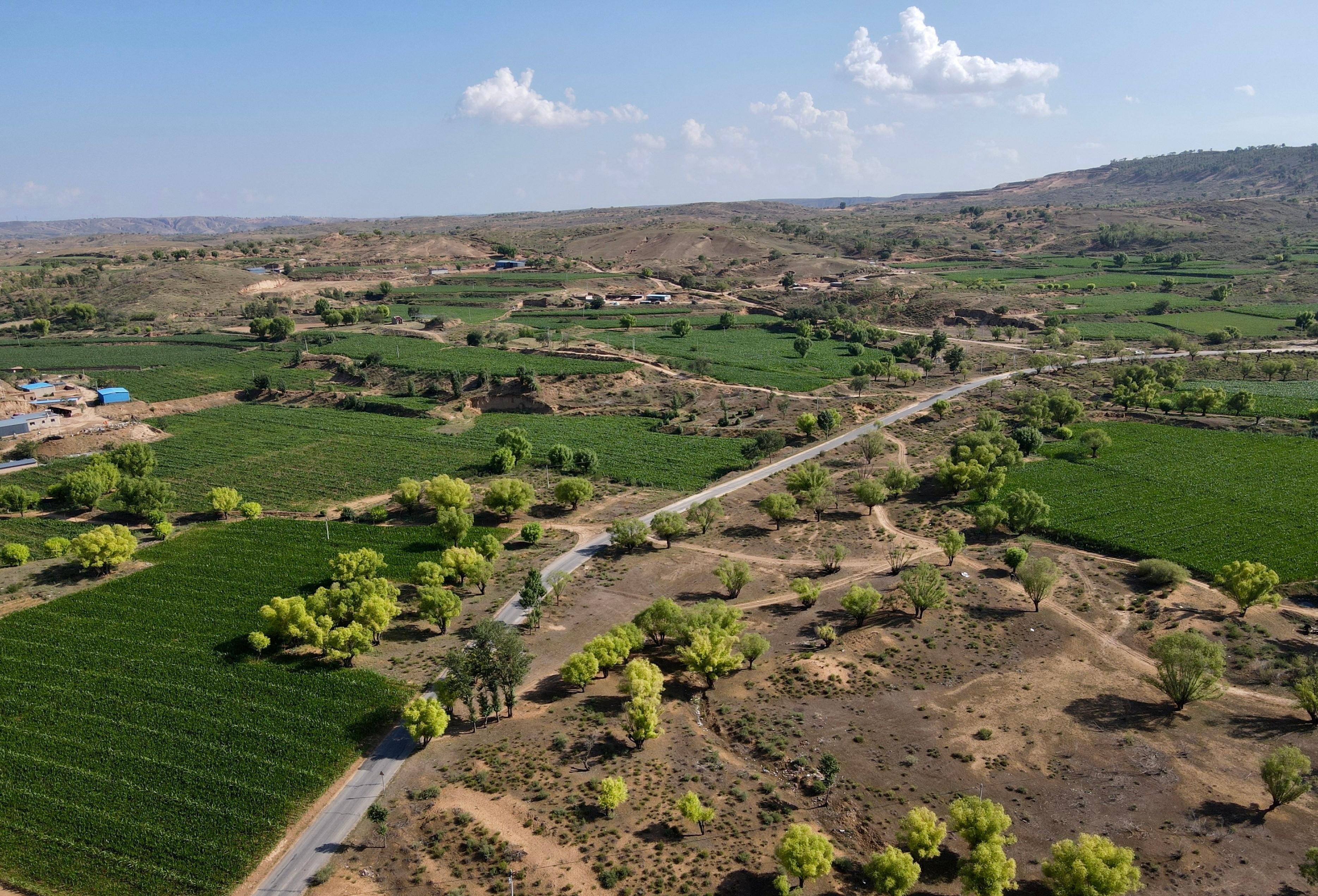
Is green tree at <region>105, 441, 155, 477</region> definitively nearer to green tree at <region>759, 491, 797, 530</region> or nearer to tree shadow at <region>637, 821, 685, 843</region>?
green tree at <region>759, 491, 797, 530</region>

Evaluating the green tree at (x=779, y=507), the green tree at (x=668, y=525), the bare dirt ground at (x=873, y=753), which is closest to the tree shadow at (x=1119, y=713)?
the bare dirt ground at (x=873, y=753)

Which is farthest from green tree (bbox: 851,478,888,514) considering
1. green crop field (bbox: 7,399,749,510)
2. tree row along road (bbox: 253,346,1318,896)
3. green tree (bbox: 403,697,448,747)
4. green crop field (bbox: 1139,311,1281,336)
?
green crop field (bbox: 1139,311,1281,336)

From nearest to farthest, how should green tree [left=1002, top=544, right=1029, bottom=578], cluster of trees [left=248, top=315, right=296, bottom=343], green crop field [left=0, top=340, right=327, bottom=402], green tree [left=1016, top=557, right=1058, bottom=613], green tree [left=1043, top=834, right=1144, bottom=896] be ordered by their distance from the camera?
green tree [left=1043, top=834, right=1144, bottom=896], green tree [left=1016, top=557, right=1058, bottom=613], green tree [left=1002, top=544, right=1029, bottom=578], green crop field [left=0, top=340, right=327, bottom=402], cluster of trees [left=248, top=315, right=296, bottom=343]

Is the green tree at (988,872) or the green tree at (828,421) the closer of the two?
the green tree at (988,872)

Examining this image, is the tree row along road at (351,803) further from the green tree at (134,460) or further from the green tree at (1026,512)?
the green tree at (134,460)

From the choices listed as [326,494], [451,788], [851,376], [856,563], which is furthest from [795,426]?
[451,788]

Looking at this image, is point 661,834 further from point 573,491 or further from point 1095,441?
point 1095,441

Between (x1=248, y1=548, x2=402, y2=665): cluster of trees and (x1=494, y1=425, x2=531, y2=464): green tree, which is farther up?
(x1=494, y1=425, x2=531, y2=464): green tree
